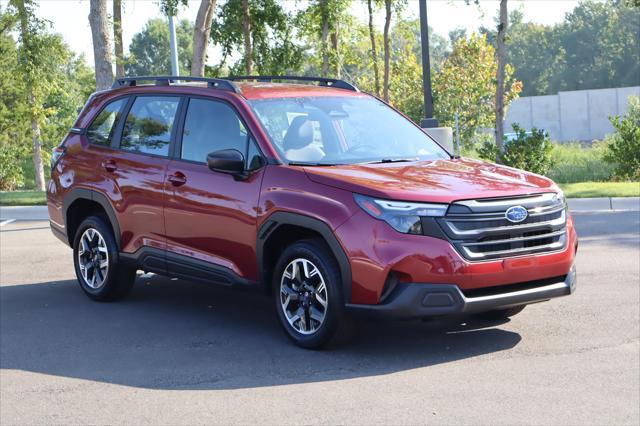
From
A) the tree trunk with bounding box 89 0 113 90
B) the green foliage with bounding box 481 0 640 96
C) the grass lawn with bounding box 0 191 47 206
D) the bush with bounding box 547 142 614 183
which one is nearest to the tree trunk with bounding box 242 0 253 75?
the tree trunk with bounding box 89 0 113 90

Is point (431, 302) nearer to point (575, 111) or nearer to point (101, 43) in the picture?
point (101, 43)

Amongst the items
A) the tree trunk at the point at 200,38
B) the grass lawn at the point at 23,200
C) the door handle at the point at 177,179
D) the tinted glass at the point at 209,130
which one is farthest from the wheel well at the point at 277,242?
the tree trunk at the point at 200,38

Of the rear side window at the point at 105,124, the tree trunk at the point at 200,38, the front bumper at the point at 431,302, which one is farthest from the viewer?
the tree trunk at the point at 200,38

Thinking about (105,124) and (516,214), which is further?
(105,124)

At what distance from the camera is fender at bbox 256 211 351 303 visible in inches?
257

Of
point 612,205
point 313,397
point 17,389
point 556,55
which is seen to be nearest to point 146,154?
point 17,389

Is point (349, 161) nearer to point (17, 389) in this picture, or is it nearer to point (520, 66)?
point (17, 389)

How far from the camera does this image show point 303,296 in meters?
6.90

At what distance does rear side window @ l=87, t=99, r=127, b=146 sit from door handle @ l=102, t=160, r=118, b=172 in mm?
239

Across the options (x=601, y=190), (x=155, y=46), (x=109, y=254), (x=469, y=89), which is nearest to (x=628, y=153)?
(x=601, y=190)

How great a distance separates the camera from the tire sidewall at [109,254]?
868 centimetres

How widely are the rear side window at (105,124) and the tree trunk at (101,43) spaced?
32.8 feet

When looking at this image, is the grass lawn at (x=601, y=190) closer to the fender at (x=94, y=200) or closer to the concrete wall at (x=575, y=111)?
the fender at (x=94, y=200)

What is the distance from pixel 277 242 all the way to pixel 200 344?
37.8 inches
